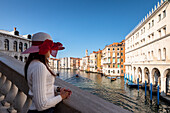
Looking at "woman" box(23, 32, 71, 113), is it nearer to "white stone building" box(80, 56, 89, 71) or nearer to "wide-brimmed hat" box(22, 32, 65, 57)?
"wide-brimmed hat" box(22, 32, 65, 57)

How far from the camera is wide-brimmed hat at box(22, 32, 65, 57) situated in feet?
3.24

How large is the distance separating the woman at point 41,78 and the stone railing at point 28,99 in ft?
0.49

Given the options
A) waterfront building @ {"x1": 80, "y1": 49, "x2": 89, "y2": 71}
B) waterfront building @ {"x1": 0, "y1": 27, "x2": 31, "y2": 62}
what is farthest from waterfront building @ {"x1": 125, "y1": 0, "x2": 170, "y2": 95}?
waterfront building @ {"x1": 80, "y1": 49, "x2": 89, "y2": 71}

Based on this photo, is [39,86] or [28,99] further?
[28,99]

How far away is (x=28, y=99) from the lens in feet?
4.72

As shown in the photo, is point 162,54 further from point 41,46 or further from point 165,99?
point 41,46

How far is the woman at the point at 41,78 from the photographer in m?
0.87

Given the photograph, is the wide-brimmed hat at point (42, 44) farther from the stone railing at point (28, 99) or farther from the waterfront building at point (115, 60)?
the waterfront building at point (115, 60)

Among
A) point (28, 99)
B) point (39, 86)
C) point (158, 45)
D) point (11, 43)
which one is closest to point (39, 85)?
point (39, 86)

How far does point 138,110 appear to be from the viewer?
11289mm

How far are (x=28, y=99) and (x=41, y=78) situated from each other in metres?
0.80

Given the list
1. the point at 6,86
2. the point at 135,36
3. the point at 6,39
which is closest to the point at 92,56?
the point at 135,36

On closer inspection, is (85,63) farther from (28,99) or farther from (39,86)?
(39,86)

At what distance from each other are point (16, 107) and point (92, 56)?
61.3 m
